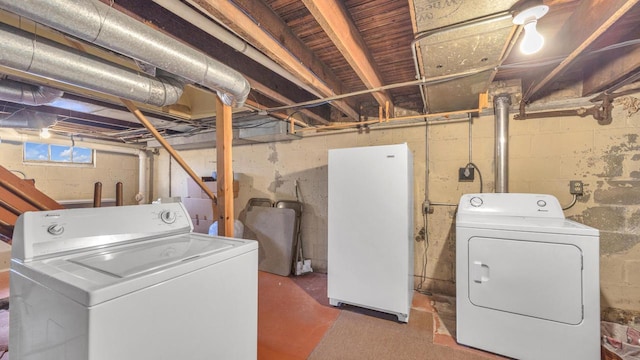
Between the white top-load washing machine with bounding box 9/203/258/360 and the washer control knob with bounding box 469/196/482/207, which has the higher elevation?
the washer control knob with bounding box 469/196/482/207

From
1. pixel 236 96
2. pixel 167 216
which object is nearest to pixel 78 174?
pixel 167 216

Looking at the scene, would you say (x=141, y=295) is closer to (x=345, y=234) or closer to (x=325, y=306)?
(x=345, y=234)

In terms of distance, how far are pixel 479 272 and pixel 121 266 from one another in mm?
2313

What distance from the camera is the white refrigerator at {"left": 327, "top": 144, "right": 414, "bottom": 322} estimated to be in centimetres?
226

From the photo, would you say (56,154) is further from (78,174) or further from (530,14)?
(530,14)

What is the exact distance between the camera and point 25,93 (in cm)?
213

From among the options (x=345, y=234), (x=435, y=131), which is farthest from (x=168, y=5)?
(x=435, y=131)

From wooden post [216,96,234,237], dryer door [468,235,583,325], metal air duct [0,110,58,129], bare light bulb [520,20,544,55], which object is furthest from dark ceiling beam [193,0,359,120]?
metal air duct [0,110,58,129]

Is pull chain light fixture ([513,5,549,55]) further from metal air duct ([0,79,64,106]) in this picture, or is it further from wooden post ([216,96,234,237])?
metal air duct ([0,79,64,106])

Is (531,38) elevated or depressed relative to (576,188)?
elevated

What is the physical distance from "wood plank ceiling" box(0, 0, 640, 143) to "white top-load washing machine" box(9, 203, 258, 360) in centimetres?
117

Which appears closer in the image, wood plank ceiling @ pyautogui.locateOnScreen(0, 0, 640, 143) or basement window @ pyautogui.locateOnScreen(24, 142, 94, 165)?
wood plank ceiling @ pyautogui.locateOnScreen(0, 0, 640, 143)

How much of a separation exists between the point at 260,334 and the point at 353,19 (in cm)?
252

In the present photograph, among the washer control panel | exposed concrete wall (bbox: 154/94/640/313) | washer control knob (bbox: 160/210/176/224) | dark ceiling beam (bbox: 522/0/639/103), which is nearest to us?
the washer control panel
